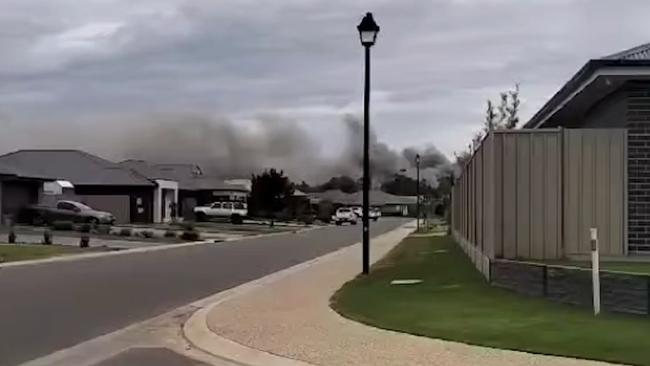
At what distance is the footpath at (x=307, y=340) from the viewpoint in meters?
10.8

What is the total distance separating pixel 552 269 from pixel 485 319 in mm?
2137

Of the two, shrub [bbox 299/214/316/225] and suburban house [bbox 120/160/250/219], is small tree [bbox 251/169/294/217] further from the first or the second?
suburban house [bbox 120/160/250/219]

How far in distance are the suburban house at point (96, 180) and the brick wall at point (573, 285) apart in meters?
52.8

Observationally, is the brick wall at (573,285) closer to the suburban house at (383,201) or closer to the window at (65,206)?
the window at (65,206)

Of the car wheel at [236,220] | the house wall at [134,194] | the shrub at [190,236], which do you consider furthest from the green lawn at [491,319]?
the car wheel at [236,220]

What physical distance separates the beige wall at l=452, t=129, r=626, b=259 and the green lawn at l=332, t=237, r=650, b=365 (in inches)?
49.9

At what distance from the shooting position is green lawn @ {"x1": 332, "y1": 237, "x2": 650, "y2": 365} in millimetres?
11141

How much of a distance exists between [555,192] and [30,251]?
20.7 metres

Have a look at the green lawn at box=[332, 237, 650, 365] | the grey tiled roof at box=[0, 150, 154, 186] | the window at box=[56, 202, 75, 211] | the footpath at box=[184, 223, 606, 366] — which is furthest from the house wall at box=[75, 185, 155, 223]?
the footpath at box=[184, 223, 606, 366]

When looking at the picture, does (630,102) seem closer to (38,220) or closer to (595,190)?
(595,190)

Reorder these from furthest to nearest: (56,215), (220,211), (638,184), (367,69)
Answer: (220,211), (56,215), (367,69), (638,184)

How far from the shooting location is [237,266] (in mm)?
29641

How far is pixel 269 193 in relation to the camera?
91.9m

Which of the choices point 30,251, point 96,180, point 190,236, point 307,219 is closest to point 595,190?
point 30,251
